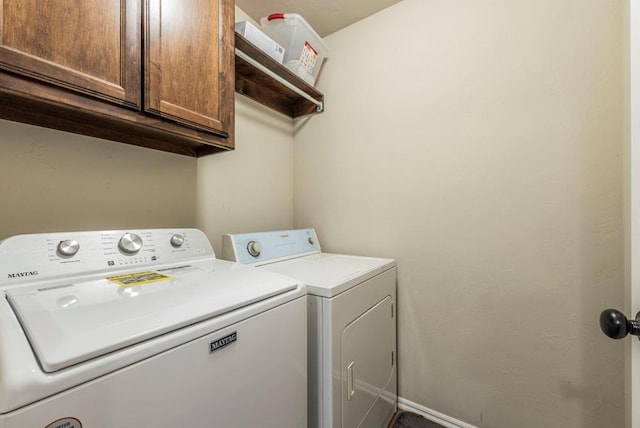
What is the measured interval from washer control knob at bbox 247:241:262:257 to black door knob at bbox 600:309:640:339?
1.27 m

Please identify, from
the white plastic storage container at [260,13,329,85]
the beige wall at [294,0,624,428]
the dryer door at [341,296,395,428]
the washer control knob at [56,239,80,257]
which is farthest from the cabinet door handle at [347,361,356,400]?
the white plastic storage container at [260,13,329,85]

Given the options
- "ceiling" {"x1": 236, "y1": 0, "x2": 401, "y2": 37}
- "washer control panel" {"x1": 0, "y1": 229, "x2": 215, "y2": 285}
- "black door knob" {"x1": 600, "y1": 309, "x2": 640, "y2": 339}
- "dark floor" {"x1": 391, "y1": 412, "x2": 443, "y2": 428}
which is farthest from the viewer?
"ceiling" {"x1": 236, "y1": 0, "x2": 401, "y2": 37}

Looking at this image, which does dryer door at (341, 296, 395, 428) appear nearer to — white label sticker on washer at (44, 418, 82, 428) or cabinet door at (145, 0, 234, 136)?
white label sticker on washer at (44, 418, 82, 428)

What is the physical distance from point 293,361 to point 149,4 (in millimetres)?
1279

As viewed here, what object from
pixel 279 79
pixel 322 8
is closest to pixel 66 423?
pixel 279 79

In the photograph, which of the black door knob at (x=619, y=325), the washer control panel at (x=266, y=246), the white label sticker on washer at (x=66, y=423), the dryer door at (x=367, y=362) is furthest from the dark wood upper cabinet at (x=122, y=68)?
the black door knob at (x=619, y=325)

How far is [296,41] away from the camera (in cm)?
160

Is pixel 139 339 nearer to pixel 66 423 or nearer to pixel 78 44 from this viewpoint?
pixel 66 423

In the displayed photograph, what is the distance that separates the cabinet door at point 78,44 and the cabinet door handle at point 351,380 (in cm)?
125

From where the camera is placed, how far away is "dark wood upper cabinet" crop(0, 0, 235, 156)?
0.69 m

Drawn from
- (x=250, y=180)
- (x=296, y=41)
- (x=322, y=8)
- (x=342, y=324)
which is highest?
(x=322, y=8)

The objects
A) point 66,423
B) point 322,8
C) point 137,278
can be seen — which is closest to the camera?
point 66,423

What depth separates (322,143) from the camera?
192 cm

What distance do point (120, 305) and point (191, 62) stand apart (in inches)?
35.5
